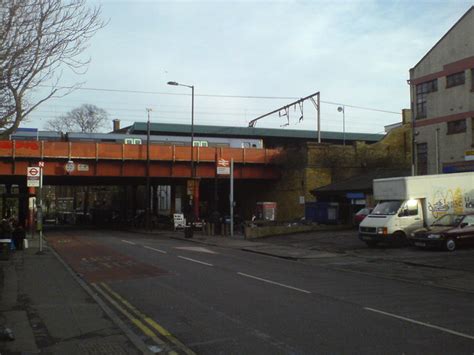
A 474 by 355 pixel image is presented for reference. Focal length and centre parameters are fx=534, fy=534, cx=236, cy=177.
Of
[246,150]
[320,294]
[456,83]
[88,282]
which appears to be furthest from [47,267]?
[246,150]

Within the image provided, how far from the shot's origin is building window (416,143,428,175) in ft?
124

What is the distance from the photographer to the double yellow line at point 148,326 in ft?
23.4

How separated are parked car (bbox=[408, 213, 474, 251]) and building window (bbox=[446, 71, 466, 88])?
15.0m

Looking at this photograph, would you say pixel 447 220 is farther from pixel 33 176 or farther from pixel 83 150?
Result: pixel 83 150

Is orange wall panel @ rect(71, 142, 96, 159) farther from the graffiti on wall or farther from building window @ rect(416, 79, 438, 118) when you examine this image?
the graffiti on wall

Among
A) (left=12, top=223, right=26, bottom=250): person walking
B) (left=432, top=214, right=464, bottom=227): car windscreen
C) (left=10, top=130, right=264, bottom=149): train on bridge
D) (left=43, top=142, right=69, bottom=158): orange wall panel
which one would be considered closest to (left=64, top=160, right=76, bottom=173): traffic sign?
(left=43, top=142, right=69, bottom=158): orange wall panel

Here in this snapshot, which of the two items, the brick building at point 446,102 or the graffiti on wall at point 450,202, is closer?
the graffiti on wall at point 450,202

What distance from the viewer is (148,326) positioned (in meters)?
8.48

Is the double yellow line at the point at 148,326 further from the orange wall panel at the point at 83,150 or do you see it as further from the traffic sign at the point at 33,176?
the orange wall panel at the point at 83,150


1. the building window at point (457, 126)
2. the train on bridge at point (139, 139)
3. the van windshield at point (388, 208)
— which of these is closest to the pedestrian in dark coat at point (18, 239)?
the van windshield at point (388, 208)

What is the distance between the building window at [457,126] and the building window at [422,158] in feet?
8.61

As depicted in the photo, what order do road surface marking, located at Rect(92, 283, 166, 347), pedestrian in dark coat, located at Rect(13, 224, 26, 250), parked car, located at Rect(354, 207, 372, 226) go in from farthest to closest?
1. parked car, located at Rect(354, 207, 372, 226)
2. pedestrian in dark coat, located at Rect(13, 224, 26, 250)
3. road surface marking, located at Rect(92, 283, 166, 347)

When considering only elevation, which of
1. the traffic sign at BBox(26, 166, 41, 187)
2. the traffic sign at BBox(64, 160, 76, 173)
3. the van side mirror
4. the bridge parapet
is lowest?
the van side mirror

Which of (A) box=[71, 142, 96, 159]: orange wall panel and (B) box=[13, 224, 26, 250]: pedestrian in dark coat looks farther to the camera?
(A) box=[71, 142, 96, 159]: orange wall panel
